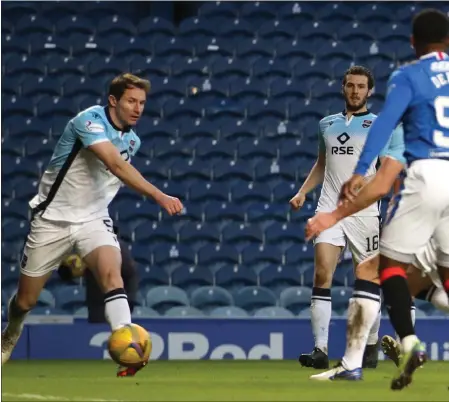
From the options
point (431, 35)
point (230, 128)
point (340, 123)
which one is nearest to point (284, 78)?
point (230, 128)

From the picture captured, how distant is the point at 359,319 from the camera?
6.27 m

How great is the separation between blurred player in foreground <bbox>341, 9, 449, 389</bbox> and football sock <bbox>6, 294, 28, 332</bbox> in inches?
110

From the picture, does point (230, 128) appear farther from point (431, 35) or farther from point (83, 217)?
point (431, 35)

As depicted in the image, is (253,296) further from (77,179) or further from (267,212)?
(77,179)

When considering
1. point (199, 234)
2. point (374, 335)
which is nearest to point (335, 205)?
point (374, 335)

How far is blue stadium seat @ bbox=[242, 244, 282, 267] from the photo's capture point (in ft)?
46.6

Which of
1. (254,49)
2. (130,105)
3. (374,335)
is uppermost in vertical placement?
(254,49)

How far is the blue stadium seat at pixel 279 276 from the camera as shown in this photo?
13.9m

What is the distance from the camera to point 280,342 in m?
11.3

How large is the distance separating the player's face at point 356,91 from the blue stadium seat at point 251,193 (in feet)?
19.7

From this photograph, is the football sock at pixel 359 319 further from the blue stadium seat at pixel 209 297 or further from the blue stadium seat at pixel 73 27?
the blue stadium seat at pixel 73 27

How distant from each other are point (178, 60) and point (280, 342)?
20.4 ft

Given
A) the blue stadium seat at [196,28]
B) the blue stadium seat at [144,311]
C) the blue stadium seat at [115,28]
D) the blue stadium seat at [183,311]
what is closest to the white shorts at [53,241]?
the blue stadium seat at [144,311]

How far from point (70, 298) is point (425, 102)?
8336 mm
